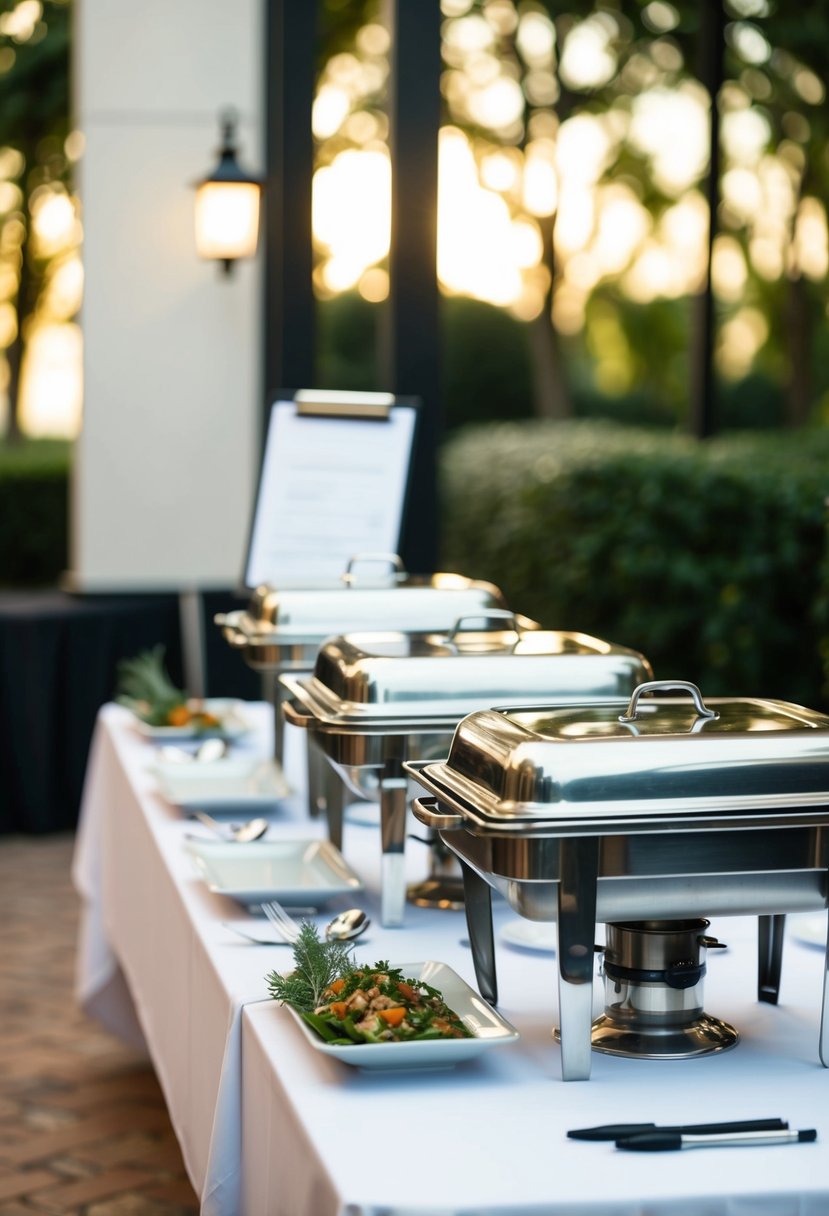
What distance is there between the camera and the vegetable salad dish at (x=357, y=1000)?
1289 mm

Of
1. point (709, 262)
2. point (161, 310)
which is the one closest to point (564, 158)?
point (709, 262)

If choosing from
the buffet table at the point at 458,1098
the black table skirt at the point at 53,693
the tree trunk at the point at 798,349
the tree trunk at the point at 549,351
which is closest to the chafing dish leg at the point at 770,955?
the buffet table at the point at 458,1098

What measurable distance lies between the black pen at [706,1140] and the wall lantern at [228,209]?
4489 millimetres

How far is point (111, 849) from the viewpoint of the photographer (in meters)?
2.97

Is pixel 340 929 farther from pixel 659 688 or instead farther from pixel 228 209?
pixel 228 209

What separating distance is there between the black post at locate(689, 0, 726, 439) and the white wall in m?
2.01

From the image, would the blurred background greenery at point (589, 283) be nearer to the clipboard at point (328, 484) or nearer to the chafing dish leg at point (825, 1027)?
the clipboard at point (328, 484)

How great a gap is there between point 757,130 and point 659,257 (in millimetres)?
1981

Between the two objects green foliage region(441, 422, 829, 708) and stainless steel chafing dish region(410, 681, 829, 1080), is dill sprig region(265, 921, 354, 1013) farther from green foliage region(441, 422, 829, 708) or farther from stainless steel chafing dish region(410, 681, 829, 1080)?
green foliage region(441, 422, 829, 708)

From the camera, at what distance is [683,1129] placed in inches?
46.3

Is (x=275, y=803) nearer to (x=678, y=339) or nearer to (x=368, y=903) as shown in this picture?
(x=368, y=903)

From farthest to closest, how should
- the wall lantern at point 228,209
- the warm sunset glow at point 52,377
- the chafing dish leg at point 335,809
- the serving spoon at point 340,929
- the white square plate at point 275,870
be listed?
the warm sunset glow at point 52,377 → the wall lantern at point 228,209 → the chafing dish leg at point 335,809 → the white square plate at point 275,870 → the serving spoon at point 340,929

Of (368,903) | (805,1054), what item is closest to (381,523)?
(368,903)

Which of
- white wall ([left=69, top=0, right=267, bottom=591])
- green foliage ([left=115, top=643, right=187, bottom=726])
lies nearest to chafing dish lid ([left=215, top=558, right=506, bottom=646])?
green foliage ([left=115, top=643, right=187, bottom=726])
